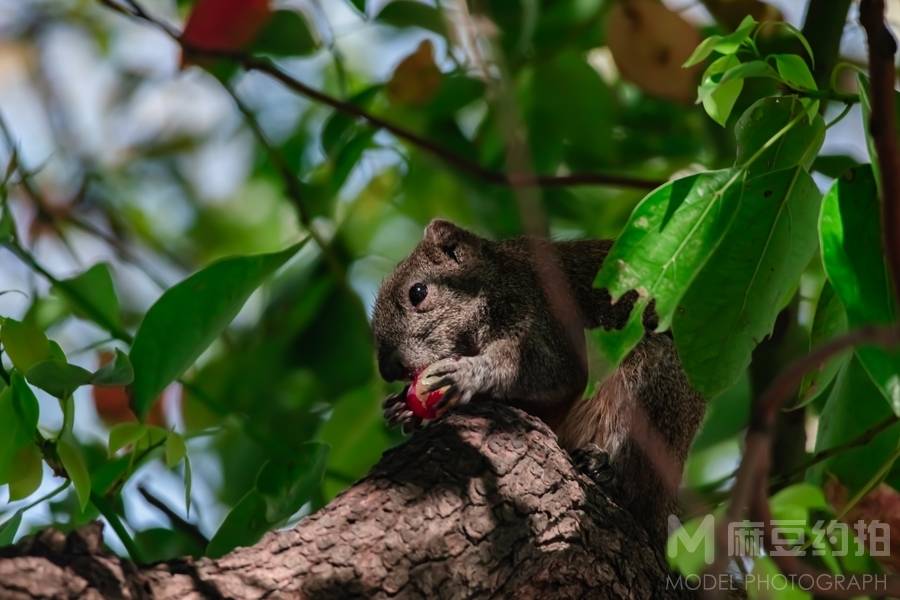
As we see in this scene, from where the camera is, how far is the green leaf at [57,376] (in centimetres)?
322

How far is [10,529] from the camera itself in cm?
339

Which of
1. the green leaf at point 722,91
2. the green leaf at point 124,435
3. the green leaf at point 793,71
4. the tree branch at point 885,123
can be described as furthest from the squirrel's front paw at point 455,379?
the tree branch at point 885,123

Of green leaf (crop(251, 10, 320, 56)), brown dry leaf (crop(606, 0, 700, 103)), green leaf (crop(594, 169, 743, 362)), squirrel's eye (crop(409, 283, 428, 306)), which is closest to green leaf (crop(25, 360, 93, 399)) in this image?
green leaf (crop(594, 169, 743, 362))

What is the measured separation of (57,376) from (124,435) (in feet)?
1.40

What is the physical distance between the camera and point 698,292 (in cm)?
334

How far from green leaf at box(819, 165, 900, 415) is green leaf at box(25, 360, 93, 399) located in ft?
6.09

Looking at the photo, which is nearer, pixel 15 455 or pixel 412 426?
pixel 15 455

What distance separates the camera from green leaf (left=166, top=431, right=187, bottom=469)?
11.8ft

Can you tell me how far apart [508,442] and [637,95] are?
3.77m

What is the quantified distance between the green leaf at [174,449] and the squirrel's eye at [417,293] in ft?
6.29

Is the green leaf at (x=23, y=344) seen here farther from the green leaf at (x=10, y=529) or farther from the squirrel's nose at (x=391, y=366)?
the squirrel's nose at (x=391, y=366)

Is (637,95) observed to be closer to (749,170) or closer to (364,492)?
(749,170)

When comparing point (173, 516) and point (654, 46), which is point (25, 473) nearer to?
point (173, 516)

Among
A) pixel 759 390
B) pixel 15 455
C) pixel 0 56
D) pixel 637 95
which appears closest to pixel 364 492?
pixel 15 455
